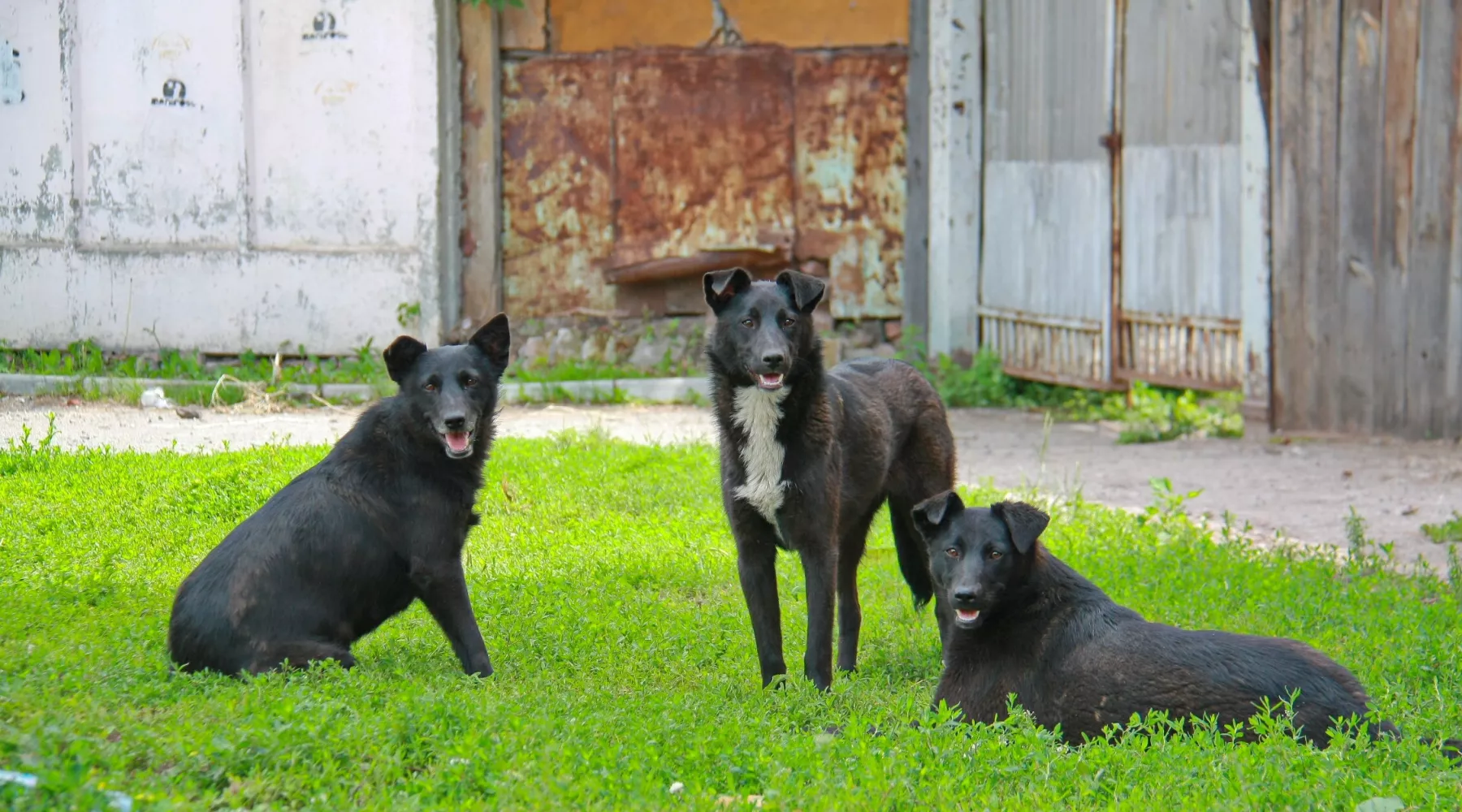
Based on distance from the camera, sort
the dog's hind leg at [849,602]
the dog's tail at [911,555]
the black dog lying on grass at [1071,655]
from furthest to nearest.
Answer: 1. the dog's tail at [911,555]
2. the dog's hind leg at [849,602]
3. the black dog lying on grass at [1071,655]

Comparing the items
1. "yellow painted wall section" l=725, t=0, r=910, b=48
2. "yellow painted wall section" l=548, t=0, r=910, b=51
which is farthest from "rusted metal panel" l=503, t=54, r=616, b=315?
"yellow painted wall section" l=725, t=0, r=910, b=48

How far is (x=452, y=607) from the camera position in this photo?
223 inches

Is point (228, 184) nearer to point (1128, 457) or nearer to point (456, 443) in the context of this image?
point (1128, 457)

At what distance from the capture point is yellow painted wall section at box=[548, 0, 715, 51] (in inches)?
538

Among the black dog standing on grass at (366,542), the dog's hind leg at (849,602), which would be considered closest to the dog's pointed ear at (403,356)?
the black dog standing on grass at (366,542)

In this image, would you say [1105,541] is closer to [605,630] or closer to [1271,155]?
[605,630]

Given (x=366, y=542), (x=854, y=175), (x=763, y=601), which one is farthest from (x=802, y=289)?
(x=854, y=175)

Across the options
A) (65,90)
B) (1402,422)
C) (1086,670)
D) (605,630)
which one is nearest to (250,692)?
(605,630)

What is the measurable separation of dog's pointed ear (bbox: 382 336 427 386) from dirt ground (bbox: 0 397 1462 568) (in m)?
3.87

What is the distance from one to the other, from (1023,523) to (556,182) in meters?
9.25

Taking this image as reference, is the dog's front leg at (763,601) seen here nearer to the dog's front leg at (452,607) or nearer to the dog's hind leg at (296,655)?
the dog's front leg at (452,607)

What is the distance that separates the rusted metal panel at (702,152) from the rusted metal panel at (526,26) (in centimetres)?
68

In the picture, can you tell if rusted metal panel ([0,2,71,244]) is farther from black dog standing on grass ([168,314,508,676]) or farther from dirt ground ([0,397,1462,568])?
black dog standing on grass ([168,314,508,676])

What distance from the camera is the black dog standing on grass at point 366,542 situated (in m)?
5.34
